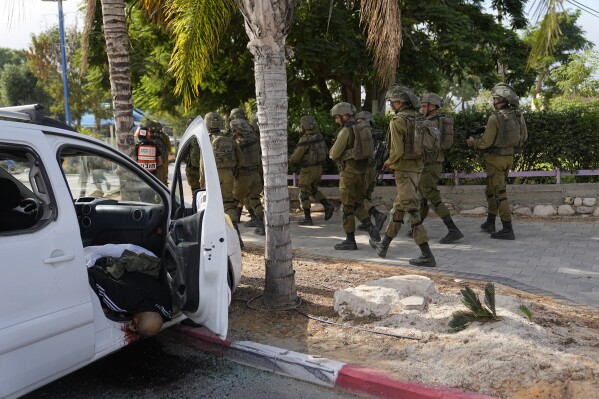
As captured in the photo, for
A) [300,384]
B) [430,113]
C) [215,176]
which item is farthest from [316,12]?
[300,384]

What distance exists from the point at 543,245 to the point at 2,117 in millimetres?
6820

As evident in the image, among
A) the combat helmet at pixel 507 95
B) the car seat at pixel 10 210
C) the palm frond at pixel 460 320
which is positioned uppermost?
the combat helmet at pixel 507 95

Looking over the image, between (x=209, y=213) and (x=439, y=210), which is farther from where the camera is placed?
(x=439, y=210)

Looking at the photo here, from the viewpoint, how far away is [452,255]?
7281 millimetres

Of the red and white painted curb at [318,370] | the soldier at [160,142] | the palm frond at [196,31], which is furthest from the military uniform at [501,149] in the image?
the soldier at [160,142]

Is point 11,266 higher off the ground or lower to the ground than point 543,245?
higher

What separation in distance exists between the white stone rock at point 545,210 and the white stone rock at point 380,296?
522 cm

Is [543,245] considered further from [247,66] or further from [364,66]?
[247,66]

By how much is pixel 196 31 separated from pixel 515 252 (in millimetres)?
4954

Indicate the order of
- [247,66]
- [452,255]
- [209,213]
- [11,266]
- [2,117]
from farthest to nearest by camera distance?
[247,66], [452,255], [209,213], [2,117], [11,266]

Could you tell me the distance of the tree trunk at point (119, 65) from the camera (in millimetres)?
6812

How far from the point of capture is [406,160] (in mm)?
6602

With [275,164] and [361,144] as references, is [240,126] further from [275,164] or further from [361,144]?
[275,164]

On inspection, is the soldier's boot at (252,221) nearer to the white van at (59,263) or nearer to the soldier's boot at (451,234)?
the soldier's boot at (451,234)
